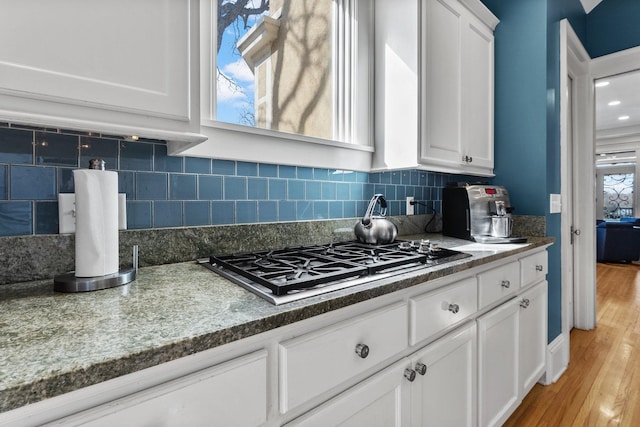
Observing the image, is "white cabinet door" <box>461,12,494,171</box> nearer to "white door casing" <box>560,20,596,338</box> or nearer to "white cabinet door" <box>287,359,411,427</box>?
"white door casing" <box>560,20,596,338</box>

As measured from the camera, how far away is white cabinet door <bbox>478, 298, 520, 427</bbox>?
1.38 meters

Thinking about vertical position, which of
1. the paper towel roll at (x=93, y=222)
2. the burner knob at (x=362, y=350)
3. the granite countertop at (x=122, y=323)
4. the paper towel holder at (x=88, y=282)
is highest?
the paper towel roll at (x=93, y=222)

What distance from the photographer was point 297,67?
1774 millimetres

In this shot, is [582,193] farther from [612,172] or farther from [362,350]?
[612,172]

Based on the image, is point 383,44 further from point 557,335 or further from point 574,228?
point 574,228

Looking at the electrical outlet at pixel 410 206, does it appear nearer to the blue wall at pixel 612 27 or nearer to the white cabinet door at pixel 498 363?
the white cabinet door at pixel 498 363

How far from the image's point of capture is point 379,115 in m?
1.87

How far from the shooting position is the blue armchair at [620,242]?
6.04m

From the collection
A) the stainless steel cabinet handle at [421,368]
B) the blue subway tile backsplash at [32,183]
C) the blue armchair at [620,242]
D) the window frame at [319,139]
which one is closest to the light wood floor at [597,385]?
the stainless steel cabinet handle at [421,368]

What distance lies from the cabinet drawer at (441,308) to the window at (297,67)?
0.92m

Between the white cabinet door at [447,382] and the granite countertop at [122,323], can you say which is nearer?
the granite countertop at [122,323]

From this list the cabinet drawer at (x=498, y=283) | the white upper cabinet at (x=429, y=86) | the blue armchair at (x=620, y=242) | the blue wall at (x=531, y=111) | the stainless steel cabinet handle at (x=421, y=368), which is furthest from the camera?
the blue armchair at (x=620, y=242)

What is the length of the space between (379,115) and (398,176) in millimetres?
419

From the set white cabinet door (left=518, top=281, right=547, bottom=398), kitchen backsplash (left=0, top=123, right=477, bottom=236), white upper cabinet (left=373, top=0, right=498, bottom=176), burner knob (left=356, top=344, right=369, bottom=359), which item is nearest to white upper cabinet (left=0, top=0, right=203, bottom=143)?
kitchen backsplash (left=0, top=123, right=477, bottom=236)
